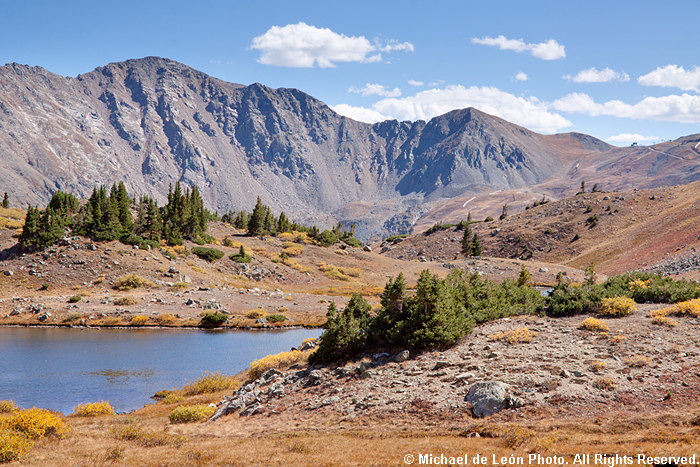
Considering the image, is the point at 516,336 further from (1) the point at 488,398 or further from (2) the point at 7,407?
(2) the point at 7,407

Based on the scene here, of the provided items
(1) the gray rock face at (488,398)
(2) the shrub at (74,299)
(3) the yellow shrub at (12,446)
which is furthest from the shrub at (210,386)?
(2) the shrub at (74,299)

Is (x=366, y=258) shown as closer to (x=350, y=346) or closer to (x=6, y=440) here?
(x=350, y=346)

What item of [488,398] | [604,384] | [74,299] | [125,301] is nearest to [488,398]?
[488,398]

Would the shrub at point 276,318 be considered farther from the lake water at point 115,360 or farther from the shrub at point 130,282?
the shrub at point 130,282

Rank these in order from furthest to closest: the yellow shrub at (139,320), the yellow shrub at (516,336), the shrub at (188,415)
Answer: the yellow shrub at (139,320)
the yellow shrub at (516,336)
the shrub at (188,415)

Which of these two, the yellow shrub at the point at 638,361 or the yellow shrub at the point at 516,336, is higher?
the yellow shrub at the point at 516,336

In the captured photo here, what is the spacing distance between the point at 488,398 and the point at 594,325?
9814 millimetres

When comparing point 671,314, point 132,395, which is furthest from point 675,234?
point 132,395

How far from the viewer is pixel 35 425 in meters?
20.2

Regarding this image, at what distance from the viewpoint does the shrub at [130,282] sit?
64.2 m

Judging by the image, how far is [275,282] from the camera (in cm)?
8369

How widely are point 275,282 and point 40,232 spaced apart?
36.0 m

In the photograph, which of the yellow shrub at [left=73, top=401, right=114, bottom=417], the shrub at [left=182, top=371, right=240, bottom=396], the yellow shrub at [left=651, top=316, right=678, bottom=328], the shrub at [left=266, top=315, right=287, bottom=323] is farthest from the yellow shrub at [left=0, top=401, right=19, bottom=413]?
the yellow shrub at [left=651, top=316, right=678, bottom=328]

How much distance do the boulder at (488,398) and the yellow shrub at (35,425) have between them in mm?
17942
